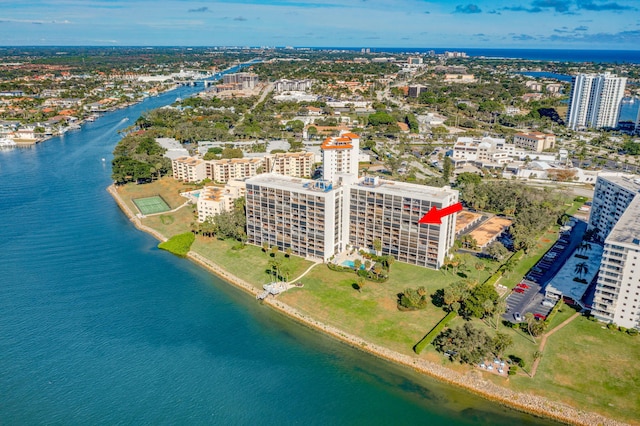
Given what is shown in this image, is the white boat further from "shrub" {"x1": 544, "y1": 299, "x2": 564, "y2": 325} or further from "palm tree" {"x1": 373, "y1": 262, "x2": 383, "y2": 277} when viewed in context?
"shrub" {"x1": 544, "y1": 299, "x2": 564, "y2": 325}

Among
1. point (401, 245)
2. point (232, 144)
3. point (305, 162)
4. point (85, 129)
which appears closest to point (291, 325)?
point (401, 245)

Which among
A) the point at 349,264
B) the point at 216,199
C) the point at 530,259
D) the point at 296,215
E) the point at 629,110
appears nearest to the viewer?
the point at 349,264

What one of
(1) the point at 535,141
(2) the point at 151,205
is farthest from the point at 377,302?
(1) the point at 535,141

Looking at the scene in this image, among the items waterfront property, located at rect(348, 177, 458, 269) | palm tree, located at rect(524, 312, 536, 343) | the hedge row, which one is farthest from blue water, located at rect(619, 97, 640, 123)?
the hedge row

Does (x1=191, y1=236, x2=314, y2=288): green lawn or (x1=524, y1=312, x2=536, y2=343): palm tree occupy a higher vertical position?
(x1=524, y1=312, x2=536, y2=343): palm tree

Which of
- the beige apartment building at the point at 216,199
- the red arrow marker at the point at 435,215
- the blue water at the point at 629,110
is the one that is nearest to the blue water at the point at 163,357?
the beige apartment building at the point at 216,199

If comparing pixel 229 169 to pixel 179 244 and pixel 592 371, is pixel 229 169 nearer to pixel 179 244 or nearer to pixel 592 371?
pixel 179 244
